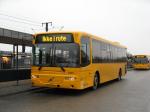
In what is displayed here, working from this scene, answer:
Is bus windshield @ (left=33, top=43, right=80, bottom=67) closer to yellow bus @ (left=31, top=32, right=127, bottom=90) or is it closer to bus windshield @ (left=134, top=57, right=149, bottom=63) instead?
yellow bus @ (left=31, top=32, right=127, bottom=90)

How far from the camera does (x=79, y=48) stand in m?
14.9

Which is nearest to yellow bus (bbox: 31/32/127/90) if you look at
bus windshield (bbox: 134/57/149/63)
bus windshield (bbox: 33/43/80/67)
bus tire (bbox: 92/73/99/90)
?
bus windshield (bbox: 33/43/80/67)

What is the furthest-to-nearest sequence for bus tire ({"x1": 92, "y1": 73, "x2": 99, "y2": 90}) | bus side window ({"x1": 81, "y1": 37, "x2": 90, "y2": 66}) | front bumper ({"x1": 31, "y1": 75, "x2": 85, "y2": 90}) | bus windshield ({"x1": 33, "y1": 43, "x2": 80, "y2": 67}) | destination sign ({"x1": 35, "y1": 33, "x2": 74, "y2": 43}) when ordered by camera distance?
bus tire ({"x1": 92, "y1": 73, "x2": 99, "y2": 90}), bus side window ({"x1": 81, "y1": 37, "x2": 90, "y2": 66}), destination sign ({"x1": 35, "y1": 33, "x2": 74, "y2": 43}), bus windshield ({"x1": 33, "y1": 43, "x2": 80, "y2": 67}), front bumper ({"x1": 31, "y1": 75, "x2": 85, "y2": 90})

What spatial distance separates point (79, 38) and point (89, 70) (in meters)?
1.98

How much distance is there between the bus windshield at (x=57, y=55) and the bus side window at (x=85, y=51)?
48cm

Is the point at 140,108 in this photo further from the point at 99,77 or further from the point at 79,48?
the point at 99,77

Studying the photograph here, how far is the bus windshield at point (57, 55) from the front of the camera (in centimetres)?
1480

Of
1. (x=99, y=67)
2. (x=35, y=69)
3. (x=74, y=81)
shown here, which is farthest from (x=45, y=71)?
(x=99, y=67)

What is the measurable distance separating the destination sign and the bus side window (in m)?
0.72

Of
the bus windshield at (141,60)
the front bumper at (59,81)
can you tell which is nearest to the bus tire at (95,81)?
the front bumper at (59,81)

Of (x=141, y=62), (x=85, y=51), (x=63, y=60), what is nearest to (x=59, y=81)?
(x=63, y=60)

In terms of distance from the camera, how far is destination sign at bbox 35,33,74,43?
15130mm

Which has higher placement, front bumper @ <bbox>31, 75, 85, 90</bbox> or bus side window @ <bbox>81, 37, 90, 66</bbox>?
bus side window @ <bbox>81, 37, 90, 66</bbox>

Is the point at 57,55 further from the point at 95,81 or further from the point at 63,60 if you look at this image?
the point at 95,81
